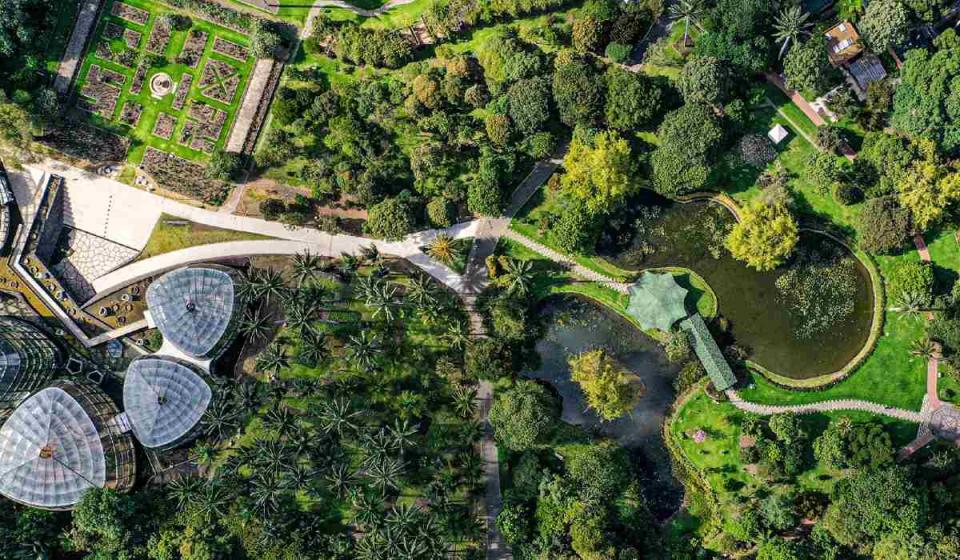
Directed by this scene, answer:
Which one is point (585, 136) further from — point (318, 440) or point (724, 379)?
point (318, 440)

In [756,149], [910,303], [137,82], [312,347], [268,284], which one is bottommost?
[312,347]

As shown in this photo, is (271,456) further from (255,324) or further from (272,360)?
(255,324)

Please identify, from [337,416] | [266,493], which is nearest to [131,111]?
[337,416]

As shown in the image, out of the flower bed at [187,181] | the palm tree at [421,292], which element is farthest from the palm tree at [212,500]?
the flower bed at [187,181]

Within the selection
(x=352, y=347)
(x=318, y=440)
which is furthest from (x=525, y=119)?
(x=318, y=440)

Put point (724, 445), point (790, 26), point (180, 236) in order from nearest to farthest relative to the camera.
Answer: point (790, 26), point (724, 445), point (180, 236)

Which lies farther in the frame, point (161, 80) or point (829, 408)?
point (161, 80)

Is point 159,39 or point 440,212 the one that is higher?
point 440,212
